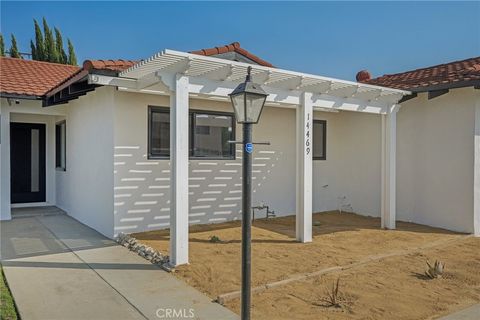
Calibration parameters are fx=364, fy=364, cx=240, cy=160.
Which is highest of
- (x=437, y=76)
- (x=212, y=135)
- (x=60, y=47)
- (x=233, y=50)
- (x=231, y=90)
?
(x=60, y=47)

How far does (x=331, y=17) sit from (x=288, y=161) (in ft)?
14.0

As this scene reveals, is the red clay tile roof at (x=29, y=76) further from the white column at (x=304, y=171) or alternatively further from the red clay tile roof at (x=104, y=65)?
the white column at (x=304, y=171)

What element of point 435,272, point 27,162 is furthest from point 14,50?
point 435,272

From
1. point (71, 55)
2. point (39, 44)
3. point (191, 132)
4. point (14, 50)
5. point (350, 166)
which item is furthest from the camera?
point (71, 55)

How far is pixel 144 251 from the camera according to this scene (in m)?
6.45

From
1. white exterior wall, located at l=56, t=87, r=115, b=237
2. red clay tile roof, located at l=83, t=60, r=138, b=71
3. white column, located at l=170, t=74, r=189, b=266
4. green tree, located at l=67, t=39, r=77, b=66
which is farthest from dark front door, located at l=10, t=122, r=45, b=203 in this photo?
green tree, located at l=67, t=39, r=77, b=66

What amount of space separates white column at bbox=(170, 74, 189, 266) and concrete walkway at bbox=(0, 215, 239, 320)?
443 millimetres

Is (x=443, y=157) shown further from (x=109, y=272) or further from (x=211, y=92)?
(x=109, y=272)

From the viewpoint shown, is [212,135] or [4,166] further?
[4,166]

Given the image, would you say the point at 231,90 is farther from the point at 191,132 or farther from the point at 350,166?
the point at 350,166

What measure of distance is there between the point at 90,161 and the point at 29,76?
4.22 m

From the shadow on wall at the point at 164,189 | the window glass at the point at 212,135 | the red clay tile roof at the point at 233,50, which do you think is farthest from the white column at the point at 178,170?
the window glass at the point at 212,135

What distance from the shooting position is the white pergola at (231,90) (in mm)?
→ 5660

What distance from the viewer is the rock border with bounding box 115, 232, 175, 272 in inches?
227
